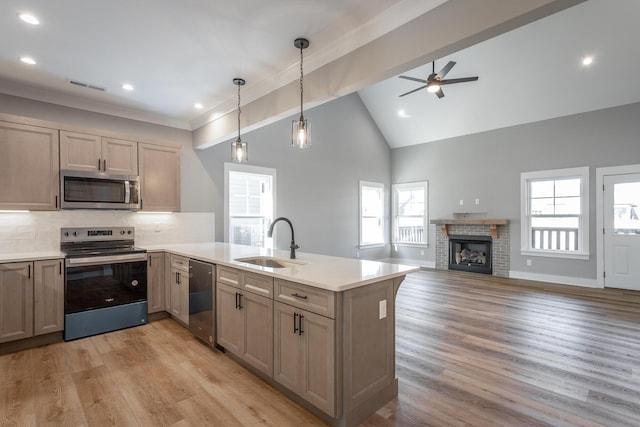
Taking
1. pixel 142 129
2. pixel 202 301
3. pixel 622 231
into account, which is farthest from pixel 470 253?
pixel 142 129

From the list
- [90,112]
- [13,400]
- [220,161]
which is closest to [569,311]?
[220,161]

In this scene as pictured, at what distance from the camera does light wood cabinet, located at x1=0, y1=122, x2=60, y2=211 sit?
3.21 meters

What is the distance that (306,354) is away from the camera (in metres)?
2.02

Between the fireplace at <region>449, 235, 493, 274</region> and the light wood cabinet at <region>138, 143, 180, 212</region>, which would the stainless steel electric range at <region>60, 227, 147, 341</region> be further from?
the fireplace at <region>449, 235, 493, 274</region>

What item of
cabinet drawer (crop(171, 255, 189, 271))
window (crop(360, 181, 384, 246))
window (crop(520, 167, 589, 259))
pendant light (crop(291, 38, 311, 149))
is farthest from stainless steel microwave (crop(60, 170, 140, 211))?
window (crop(520, 167, 589, 259))

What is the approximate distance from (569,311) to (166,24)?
565cm

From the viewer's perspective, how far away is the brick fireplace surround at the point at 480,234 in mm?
6688

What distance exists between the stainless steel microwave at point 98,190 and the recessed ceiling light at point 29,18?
1591 mm

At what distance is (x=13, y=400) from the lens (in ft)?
7.34

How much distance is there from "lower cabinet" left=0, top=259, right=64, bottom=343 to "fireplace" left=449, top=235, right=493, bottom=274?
23.6ft

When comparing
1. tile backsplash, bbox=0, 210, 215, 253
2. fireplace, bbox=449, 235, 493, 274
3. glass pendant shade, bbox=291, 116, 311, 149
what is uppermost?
glass pendant shade, bbox=291, 116, 311, 149

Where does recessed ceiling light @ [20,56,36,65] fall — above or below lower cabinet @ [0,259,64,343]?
above

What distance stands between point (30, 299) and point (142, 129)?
2.45 m

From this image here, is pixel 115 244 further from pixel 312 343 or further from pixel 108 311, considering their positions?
pixel 312 343
